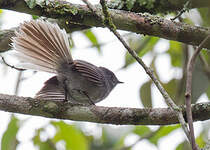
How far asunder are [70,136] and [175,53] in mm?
1560

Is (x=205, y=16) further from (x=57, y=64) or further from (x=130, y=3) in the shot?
(x=57, y=64)

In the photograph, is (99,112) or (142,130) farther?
(142,130)

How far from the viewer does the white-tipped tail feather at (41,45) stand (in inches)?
141

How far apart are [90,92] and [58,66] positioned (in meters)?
0.45

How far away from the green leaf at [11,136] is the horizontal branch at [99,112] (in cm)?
104

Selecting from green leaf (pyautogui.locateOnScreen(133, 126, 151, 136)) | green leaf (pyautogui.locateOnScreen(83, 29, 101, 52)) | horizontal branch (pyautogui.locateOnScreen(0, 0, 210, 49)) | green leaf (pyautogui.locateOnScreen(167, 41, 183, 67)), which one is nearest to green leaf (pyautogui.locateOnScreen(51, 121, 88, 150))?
green leaf (pyautogui.locateOnScreen(133, 126, 151, 136))

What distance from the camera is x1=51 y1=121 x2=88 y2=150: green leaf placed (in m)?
4.42

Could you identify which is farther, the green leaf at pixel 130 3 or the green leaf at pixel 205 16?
the green leaf at pixel 130 3

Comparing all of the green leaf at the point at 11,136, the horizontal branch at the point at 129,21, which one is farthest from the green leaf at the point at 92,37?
the horizontal branch at the point at 129,21

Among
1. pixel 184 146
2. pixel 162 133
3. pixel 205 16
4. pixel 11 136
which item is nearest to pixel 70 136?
pixel 11 136

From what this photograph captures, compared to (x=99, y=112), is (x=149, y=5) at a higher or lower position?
higher

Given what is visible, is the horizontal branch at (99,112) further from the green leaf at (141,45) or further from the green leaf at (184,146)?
the green leaf at (141,45)

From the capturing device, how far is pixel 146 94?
15.2 ft

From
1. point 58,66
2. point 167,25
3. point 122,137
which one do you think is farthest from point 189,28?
point 122,137
